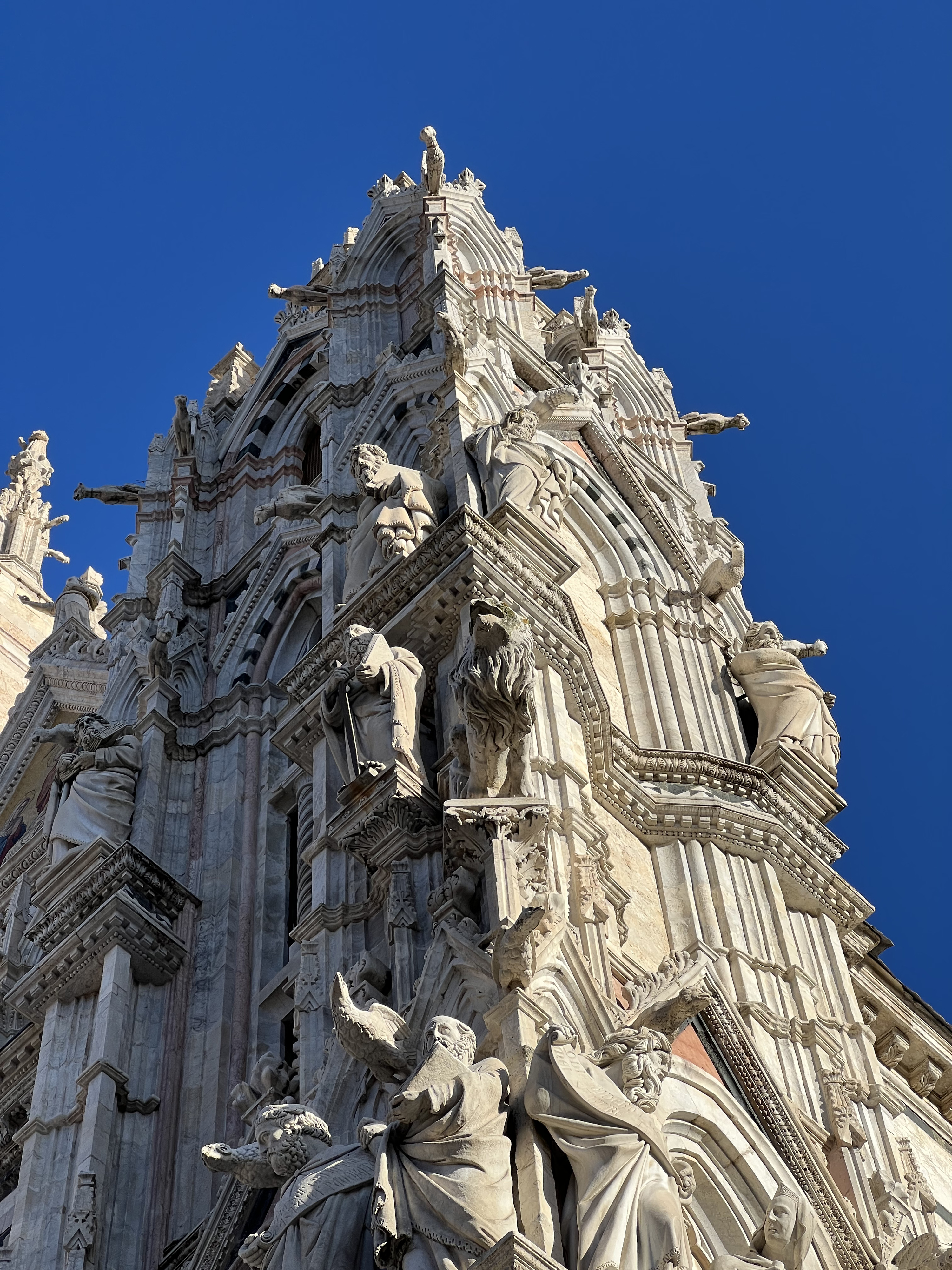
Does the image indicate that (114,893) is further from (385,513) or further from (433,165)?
(433,165)

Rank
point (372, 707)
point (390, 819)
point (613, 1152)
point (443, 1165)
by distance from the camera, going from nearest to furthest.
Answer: point (443, 1165)
point (613, 1152)
point (390, 819)
point (372, 707)

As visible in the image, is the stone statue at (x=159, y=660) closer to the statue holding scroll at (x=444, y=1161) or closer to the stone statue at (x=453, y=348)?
the stone statue at (x=453, y=348)

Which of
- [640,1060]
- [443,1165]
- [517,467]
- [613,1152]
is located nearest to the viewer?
[443,1165]

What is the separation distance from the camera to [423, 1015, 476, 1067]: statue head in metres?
10.8

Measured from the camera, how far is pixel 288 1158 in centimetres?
1116

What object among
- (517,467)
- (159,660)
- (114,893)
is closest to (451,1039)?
(517,467)

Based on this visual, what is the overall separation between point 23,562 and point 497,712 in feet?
90.0

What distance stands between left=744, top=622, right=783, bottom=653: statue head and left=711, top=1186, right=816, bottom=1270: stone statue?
30.8ft

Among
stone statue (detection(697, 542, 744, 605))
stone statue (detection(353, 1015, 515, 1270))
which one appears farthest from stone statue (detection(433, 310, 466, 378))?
stone statue (detection(353, 1015, 515, 1270))

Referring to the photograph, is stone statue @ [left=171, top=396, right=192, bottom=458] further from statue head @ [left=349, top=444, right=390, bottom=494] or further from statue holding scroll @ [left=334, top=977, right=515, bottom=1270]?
statue holding scroll @ [left=334, top=977, right=515, bottom=1270]

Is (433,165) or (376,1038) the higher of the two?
(433,165)

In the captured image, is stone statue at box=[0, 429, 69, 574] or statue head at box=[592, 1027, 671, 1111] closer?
statue head at box=[592, 1027, 671, 1111]

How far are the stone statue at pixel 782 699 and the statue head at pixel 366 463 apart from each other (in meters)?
4.15

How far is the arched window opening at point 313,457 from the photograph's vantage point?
87.1 feet
